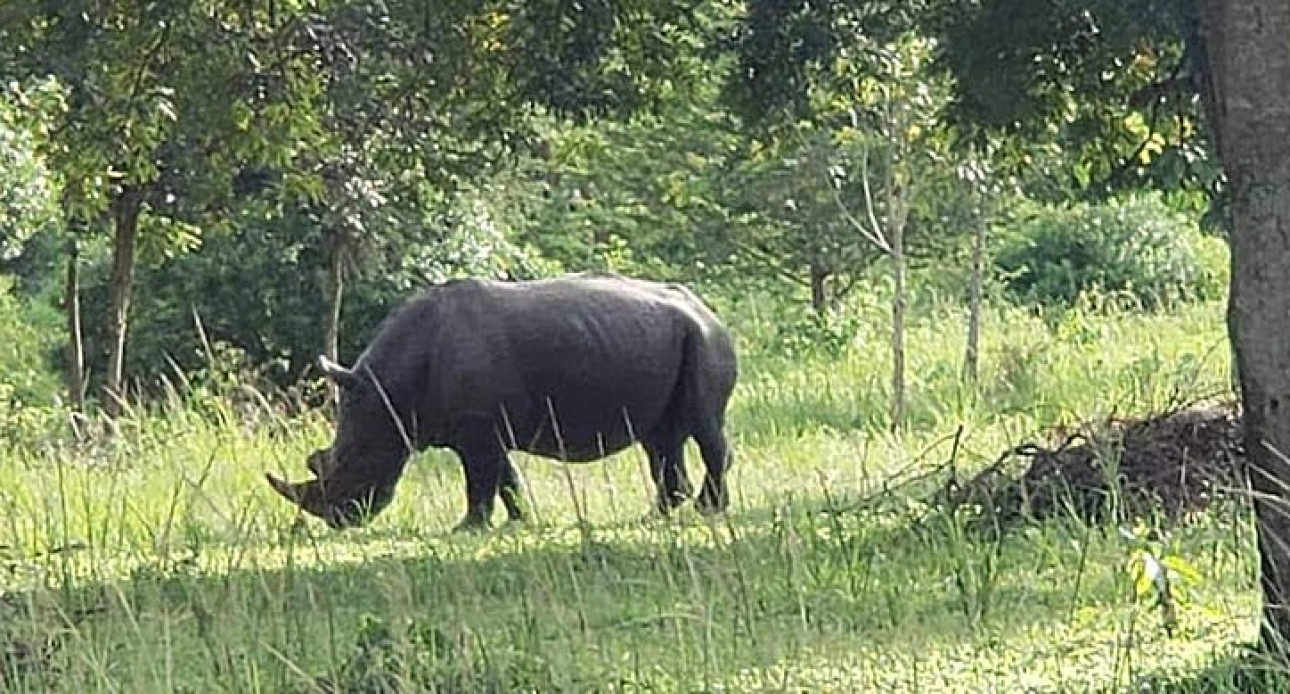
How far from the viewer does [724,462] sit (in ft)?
46.3

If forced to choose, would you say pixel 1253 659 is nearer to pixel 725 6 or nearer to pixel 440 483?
pixel 725 6

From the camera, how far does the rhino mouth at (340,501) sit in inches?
500

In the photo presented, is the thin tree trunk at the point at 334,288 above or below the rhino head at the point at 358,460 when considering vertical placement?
above

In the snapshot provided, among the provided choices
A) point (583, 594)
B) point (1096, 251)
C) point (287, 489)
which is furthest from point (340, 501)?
point (1096, 251)

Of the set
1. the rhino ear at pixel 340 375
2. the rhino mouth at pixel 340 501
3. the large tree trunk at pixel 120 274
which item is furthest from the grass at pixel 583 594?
the large tree trunk at pixel 120 274

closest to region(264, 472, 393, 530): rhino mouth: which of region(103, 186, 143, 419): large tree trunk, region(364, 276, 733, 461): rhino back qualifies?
region(364, 276, 733, 461): rhino back

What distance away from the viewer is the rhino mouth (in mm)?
12688

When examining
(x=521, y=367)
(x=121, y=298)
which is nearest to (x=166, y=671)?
(x=521, y=367)

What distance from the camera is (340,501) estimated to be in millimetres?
12844

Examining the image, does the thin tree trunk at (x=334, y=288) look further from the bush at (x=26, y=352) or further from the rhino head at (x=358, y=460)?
the rhino head at (x=358, y=460)

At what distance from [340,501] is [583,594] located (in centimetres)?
464

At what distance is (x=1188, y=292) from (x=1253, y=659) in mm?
25083

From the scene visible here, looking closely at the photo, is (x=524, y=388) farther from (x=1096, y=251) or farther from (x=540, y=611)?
(x=1096, y=251)

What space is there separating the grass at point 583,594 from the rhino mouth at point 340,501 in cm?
18
